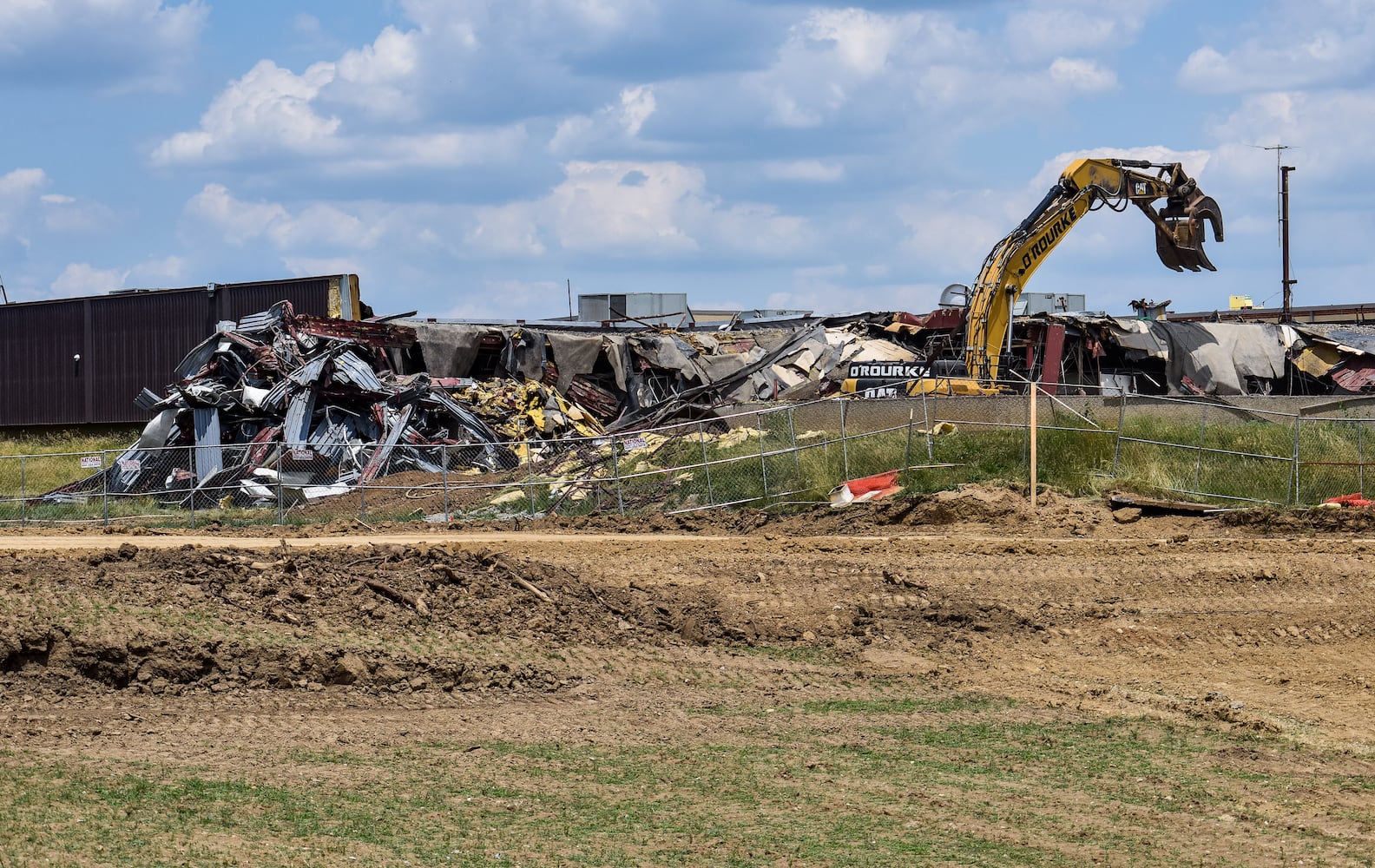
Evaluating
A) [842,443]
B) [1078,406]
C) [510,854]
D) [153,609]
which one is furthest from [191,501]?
[510,854]

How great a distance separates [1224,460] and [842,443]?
6662mm

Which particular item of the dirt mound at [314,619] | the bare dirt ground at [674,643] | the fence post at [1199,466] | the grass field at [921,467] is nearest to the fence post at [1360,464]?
the grass field at [921,467]

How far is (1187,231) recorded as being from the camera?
95.0 ft

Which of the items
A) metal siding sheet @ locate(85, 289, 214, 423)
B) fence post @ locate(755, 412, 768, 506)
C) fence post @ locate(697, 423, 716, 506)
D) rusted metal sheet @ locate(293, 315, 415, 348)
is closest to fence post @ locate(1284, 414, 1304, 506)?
fence post @ locate(755, 412, 768, 506)

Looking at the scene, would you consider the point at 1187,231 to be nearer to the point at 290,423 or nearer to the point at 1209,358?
the point at 1209,358

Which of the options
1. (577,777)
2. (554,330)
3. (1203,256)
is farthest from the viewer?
(554,330)

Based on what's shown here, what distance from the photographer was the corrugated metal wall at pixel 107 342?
148ft

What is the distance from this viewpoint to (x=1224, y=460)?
2534 centimetres

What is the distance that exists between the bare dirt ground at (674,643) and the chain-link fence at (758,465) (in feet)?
11.0

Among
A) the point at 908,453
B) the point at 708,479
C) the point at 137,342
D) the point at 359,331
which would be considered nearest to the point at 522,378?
the point at 359,331

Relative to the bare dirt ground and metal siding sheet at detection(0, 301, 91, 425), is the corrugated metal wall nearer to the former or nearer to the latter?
metal siding sheet at detection(0, 301, 91, 425)

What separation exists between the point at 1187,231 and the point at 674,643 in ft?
58.4

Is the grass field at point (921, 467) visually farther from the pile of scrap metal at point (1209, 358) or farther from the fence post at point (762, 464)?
the pile of scrap metal at point (1209, 358)

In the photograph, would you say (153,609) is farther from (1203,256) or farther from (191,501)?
(1203,256)
